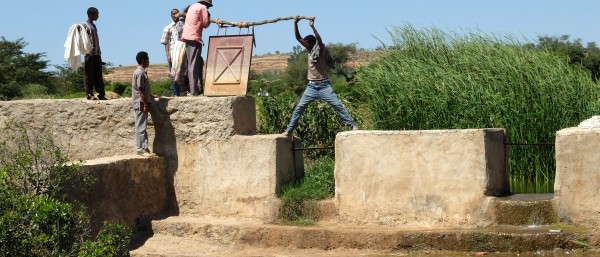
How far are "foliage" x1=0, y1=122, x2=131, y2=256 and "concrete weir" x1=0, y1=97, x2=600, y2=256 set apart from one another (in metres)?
0.47

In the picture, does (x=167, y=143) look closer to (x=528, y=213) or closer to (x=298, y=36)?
(x=298, y=36)

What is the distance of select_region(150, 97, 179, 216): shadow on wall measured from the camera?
1158 centimetres

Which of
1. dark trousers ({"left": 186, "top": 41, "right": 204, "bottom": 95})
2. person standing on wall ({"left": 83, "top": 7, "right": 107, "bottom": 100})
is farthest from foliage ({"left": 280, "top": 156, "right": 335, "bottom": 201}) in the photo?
person standing on wall ({"left": 83, "top": 7, "right": 107, "bottom": 100})

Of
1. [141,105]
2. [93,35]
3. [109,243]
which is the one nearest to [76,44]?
[93,35]

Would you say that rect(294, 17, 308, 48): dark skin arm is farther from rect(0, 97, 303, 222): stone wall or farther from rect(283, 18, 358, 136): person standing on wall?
rect(0, 97, 303, 222): stone wall

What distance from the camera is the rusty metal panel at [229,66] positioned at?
466 inches

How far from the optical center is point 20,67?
35.2 metres

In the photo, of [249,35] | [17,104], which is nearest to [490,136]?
[249,35]

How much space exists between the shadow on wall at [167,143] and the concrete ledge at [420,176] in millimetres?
1947

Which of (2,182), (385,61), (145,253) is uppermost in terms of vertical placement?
(385,61)

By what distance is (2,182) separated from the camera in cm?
923

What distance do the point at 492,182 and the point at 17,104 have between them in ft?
18.1

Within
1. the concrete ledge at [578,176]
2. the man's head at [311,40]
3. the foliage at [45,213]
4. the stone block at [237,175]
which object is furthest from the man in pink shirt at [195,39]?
the concrete ledge at [578,176]

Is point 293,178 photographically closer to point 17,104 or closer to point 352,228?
point 352,228
